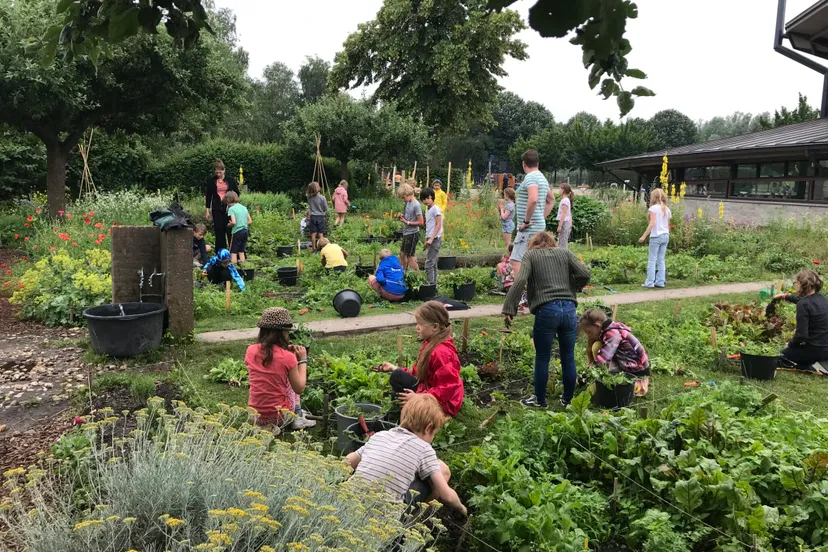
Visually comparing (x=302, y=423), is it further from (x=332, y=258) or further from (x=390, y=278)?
(x=332, y=258)

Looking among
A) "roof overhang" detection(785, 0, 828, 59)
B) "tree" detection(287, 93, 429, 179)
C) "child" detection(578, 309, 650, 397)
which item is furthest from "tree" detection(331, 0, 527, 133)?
"child" detection(578, 309, 650, 397)

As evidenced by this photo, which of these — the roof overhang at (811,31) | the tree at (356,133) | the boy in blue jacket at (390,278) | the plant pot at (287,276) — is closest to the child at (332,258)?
the plant pot at (287,276)

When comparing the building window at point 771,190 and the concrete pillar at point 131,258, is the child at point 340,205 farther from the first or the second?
the building window at point 771,190

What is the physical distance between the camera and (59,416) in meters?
4.60

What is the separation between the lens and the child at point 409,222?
9680 mm

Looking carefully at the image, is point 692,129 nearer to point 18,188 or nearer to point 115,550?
point 18,188

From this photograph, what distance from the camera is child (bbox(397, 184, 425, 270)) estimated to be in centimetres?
968

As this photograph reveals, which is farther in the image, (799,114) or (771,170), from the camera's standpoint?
(799,114)

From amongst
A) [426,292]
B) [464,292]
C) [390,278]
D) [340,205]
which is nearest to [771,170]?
[340,205]

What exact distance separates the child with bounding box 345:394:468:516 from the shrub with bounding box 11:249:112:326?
209 inches

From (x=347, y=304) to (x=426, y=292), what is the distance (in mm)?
1606

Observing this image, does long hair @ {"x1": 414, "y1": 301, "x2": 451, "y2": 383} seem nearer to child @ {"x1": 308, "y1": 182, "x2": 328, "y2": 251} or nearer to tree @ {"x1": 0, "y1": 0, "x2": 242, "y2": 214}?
child @ {"x1": 308, "y1": 182, "x2": 328, "y2": 251}

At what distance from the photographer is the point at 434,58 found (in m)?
30.5

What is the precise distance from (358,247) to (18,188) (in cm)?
1270
